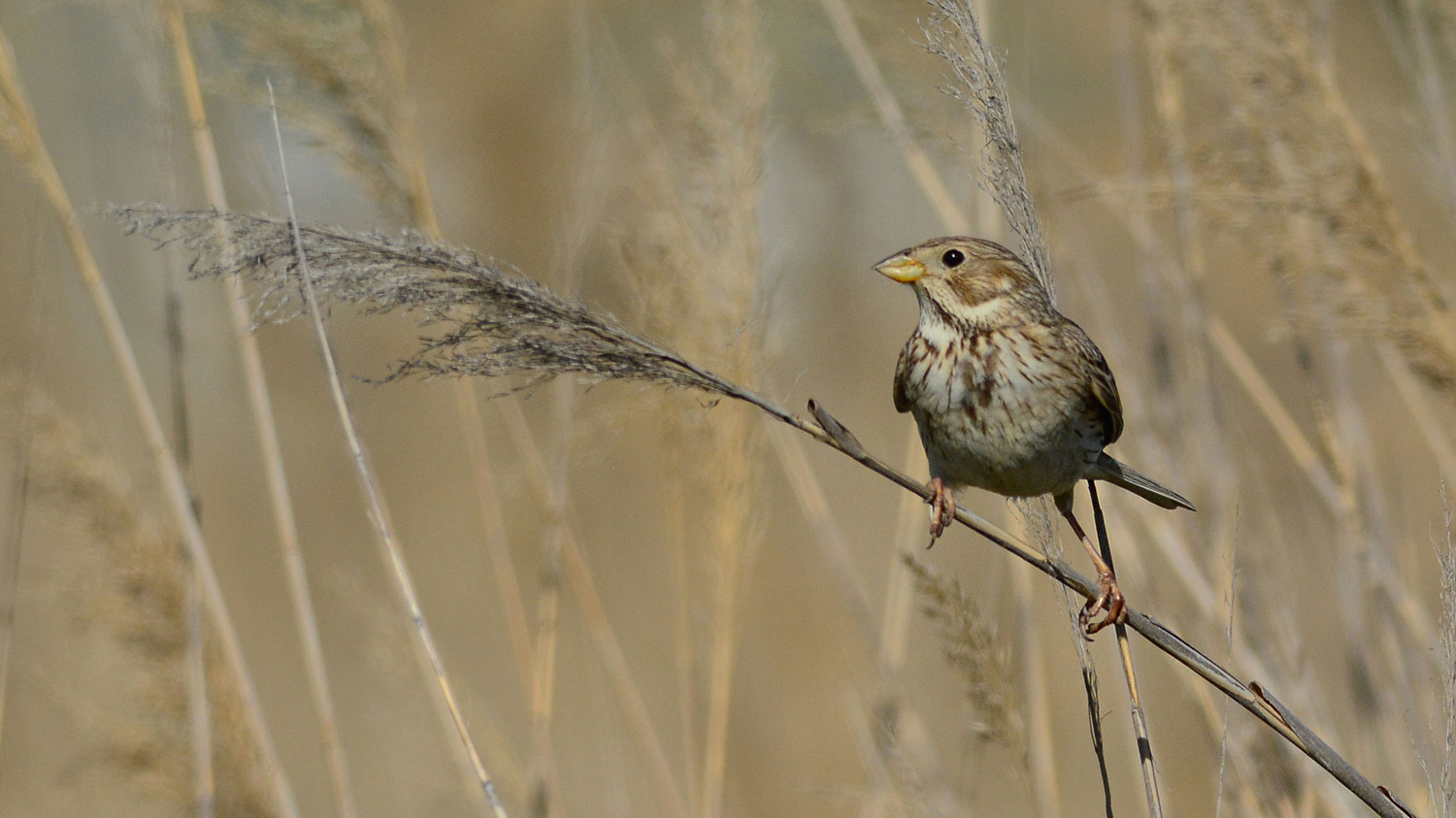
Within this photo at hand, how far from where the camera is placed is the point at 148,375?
720 cm

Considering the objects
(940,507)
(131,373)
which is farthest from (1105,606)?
(131,373)

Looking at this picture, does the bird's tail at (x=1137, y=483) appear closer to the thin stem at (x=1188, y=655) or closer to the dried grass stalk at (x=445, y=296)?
the thin stem at (x=1188, y=655)

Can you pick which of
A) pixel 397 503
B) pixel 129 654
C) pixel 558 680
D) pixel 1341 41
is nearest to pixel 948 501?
pixel 129 654

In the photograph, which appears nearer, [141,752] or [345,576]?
[141,752]

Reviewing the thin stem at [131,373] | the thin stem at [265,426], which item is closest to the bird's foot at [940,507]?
the thin stem at [265,426]

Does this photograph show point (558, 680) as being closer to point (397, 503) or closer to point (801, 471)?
point (397, 503)

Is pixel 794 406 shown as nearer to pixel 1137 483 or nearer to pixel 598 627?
pixel 598 627

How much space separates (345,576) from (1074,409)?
77.0 inches

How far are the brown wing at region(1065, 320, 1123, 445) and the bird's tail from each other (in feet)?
0.34

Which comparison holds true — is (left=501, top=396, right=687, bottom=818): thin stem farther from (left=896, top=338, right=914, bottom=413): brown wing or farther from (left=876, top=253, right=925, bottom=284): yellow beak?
(left=876, top=253, right=925, bottom=284): yellow beak

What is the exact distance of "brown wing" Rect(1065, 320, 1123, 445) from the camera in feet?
7.31

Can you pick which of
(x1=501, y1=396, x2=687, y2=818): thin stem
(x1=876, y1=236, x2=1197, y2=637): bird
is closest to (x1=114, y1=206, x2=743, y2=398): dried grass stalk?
(x1=876, y1=236, x2=1197, y2=637): bird

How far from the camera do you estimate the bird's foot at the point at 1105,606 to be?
1796 millimetres

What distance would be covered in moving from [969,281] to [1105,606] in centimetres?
64
